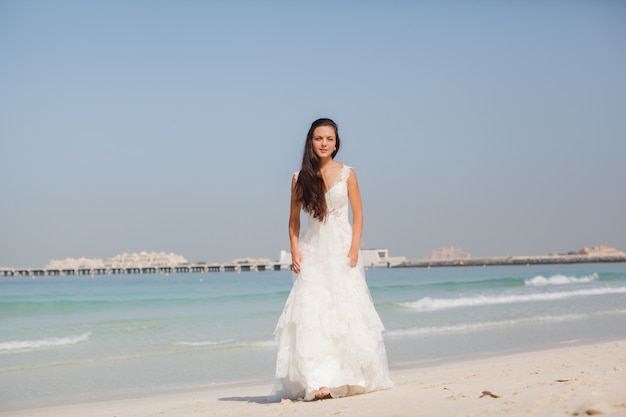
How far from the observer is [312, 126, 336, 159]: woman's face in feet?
18.6

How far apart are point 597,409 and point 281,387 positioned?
8.97 feet

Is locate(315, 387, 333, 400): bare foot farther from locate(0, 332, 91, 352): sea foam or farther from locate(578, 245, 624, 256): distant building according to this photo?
locate(578, 245, 624, 256): distant building

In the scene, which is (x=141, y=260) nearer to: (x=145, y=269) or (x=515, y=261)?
(x=145, y=269)

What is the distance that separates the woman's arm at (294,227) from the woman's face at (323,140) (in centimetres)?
27

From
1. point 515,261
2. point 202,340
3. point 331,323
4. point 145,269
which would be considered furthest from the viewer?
point 515,261

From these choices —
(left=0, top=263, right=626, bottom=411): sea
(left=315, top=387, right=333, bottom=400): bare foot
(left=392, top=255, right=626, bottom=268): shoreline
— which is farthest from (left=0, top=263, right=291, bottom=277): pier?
(left=315, top=387, right=333, bottom=400): bare foot

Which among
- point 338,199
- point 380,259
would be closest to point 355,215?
point 338,199

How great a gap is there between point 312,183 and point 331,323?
3.34 ft

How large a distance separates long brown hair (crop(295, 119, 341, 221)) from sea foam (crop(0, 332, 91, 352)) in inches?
344

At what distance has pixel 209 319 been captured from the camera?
712 inches

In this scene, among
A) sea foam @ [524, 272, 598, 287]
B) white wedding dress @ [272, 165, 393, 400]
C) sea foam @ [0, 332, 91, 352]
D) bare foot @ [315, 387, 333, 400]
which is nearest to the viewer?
bare foot @ [315, 387, 333, 400]

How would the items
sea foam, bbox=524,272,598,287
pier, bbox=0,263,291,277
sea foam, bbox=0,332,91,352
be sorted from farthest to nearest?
pier, bbox=0,263,291,277, sea foam, bbox=524,272,598,287, sea foam, bbox=0,332,91,352

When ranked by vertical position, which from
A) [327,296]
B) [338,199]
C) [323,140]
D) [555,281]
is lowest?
[555,281]

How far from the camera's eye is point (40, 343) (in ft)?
43.6
